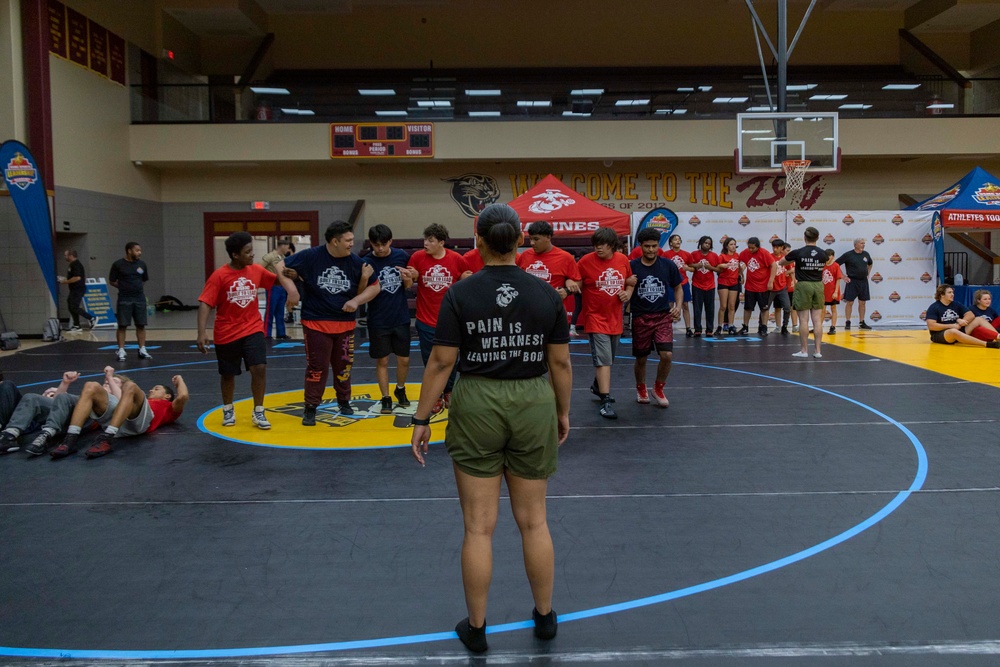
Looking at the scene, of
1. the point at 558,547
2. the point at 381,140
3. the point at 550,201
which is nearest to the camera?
the point at 558,547

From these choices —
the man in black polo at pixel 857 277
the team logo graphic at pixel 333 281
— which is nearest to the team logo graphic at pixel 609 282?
the team logo graphic at pixel 333 281

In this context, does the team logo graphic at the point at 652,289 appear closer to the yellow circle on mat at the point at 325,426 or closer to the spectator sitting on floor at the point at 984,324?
the yellow circle on mat at the point at 325,426

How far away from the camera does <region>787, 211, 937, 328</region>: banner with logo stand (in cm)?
1739

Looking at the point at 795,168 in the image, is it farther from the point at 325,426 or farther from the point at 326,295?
the point at 325,426

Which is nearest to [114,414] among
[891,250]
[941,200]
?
[891,250]

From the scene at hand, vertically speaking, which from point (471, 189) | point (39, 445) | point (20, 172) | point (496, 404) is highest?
point (471, 189)

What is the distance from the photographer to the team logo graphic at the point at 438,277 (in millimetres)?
8055

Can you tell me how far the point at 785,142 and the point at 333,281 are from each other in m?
11.0

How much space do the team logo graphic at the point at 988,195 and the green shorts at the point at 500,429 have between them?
17591 millimetres

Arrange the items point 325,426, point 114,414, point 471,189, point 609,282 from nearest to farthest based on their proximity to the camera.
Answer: point 114,414, point 325,426, point 609,282, point 471,189

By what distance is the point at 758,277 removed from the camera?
15.6 meters

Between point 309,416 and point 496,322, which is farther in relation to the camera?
point 309,416

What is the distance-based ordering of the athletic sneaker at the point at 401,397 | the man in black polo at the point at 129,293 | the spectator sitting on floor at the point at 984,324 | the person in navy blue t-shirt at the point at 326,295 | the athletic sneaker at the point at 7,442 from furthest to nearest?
1. the spectator sitting on floor at the point at 984,324
2. the man in black polo at the point at 129,293
3. the athletic sneaker at the point at 401,397
4. the person in navy blue t-shirt at the point at 326,295
5. the athletic sneaker at the point at 7,442

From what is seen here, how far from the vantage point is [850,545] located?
4379 mm
